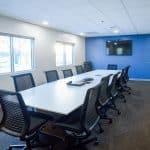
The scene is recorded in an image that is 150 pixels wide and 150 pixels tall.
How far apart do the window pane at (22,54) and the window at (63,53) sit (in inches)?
68.8

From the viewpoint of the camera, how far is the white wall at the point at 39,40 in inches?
198

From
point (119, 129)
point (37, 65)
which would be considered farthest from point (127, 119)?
point (37, 65)

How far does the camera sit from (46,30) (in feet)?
22.1

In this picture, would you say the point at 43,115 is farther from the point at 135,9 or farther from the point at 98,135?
the point at 135,9

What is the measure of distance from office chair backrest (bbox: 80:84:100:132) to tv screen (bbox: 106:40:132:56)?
7.56 meters

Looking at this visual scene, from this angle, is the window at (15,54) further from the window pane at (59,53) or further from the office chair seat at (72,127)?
the office chair seat at (72,127)

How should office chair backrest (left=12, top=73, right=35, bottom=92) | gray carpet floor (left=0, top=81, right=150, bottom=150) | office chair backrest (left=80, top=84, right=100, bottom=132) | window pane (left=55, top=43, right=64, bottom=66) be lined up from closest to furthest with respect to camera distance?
office chair backrest (left=80, top=84, right=100, bottom=132)
gray carpet floor (left=0, top=81, right=150, bottom=150)
office chair backrest (left=12, top=73, right=35, bottom=92)
window pane (left=55, top=43, right=64, bottom=66)

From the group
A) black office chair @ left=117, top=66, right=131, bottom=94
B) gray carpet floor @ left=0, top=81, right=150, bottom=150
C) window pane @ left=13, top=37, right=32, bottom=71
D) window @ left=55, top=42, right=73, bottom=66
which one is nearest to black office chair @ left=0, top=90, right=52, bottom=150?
gray carpet floor @ left=0, top=81, right=150, bottom=150

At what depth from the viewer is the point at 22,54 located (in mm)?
6016

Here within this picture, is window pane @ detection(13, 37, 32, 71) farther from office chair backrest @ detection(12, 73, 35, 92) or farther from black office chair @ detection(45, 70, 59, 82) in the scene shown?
office chair backrest @ detection(12, 73, 35, 92)

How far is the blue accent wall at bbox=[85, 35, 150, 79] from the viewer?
909 centimetres

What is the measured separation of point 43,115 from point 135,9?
3.23 meters

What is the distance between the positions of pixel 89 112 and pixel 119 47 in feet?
26.1

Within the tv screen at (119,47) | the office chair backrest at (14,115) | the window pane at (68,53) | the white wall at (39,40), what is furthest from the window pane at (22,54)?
the tv screen at (119,47)
